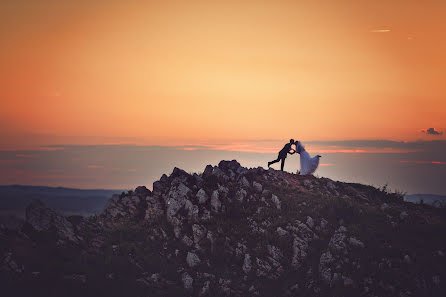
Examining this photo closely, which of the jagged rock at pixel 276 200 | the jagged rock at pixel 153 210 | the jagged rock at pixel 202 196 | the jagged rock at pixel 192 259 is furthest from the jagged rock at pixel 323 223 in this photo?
the jagged rock at pixel 153 210

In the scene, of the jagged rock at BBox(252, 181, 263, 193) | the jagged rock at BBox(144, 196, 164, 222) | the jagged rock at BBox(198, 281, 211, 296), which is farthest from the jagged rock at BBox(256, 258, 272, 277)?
the jagged rock at BBox(144, 196, 164, 222)

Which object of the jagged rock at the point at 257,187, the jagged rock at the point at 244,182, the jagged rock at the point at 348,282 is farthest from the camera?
the jagged rock at the point at 244,182

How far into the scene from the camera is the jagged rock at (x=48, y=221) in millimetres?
33281

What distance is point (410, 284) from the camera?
28594 millimetres

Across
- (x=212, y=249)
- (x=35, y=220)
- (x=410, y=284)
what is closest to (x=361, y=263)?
(x=410, y=284)

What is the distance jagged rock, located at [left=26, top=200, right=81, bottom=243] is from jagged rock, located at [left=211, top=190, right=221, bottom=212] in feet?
32.0

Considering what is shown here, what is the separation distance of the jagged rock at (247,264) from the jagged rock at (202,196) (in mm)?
5928

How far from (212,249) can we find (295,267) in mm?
5683

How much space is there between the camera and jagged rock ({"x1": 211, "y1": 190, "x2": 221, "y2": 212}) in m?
35.5

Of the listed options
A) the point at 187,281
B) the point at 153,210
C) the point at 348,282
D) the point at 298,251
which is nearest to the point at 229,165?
the point at 153,210

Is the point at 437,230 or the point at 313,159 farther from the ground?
the point at 313,159

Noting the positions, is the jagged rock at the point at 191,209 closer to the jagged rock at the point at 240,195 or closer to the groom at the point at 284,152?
the jagged rock at the point at 240,195

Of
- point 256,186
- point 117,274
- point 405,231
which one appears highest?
point 256,186

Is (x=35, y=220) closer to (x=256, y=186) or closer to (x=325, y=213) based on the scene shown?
(x=256, y=186)
